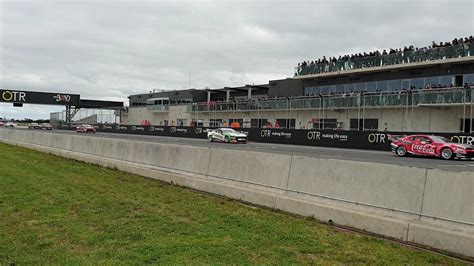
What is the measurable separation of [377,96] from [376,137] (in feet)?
37.2

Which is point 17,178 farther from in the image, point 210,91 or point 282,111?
point 210,91

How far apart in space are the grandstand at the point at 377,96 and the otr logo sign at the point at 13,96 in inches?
1478

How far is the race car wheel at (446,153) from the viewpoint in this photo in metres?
22.7

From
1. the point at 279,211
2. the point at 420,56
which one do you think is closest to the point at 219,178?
the point at 279,211

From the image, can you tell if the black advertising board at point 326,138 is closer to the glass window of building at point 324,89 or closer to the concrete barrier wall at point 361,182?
the glass window of building at point 324,89

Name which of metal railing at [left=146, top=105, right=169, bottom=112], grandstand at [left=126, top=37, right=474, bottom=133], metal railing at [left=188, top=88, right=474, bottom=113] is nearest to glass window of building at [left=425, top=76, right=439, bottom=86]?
grandstand at [left=126, top=37, right=474, bottom=133]

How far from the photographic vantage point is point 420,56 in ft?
137

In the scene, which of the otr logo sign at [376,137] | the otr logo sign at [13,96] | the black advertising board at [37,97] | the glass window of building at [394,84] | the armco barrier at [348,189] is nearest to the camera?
the armco barrier at [348,189]

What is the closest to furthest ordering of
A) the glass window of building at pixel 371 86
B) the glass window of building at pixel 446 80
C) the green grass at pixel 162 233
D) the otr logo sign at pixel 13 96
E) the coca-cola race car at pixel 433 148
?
the green grass at pixel 162 233
the coca-cola race car at pixel 433 148
the glass window of building at pixel 446 80
the glass window of building at pixel 371 86
the otr logo sign at pixel 13 96

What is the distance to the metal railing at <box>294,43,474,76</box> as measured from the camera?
3853 cm

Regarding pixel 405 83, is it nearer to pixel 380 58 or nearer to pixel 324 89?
pixel 380 58

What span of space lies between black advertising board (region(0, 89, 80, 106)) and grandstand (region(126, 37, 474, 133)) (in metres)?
35.4

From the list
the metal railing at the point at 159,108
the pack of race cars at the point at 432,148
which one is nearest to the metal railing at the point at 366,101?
the pack of race cars at the point at 432,148

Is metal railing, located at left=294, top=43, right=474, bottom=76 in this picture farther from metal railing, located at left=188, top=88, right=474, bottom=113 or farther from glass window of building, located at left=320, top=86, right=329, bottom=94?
metal railing, located at left=188, top=88, right=474, bottom=113
